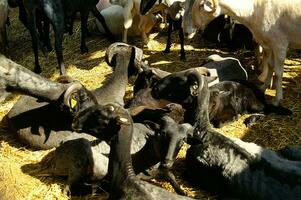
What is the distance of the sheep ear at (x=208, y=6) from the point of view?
7.09 meters

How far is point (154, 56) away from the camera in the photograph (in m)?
9.66

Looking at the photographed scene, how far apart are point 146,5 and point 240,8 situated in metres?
2.29

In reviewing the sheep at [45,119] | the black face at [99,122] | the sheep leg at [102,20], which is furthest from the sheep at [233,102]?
the sheep leg at [102,20]

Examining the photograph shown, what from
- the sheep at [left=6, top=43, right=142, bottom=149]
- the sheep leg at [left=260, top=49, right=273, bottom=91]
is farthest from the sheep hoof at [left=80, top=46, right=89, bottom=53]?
the sheep leg at [left=260, top=49, right=273, bottom=91]

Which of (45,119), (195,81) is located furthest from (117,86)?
(195,81)

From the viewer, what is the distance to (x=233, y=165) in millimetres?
5363

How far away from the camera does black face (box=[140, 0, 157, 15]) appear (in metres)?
8.85

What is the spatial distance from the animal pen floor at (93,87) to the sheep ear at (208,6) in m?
1.71

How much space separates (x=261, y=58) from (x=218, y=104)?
210 cm

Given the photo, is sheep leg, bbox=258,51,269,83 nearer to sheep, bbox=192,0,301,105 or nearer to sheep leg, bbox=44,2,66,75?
sheep, bbox=192,0,301,105

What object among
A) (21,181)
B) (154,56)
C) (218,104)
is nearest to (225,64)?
(218,104)

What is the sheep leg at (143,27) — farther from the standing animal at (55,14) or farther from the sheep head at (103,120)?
the sheep head at (103,120)

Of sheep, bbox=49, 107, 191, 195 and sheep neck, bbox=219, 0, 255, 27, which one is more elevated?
sheep neck, bbox=219, 0, 255, 27

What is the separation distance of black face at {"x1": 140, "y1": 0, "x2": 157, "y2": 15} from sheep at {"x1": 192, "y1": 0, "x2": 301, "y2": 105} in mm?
1570
